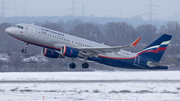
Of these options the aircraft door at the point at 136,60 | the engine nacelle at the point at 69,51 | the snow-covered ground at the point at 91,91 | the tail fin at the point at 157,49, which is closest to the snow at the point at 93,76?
the aircraft door at the point at 136,60

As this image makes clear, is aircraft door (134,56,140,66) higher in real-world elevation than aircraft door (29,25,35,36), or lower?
A: lower

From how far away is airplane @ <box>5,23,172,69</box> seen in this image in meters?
33.3

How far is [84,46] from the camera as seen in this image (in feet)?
117

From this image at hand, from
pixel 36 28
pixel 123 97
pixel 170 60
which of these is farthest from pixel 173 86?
pixel 170 60

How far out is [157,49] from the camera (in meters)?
40.6

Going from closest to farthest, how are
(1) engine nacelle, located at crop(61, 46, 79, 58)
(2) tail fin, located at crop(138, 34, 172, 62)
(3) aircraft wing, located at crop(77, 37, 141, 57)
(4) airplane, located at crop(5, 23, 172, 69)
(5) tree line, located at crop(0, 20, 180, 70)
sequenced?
1. (4) airplane, located at crop(5, 23, 172, 69)
2. (1) engine nacelle, located at crop(61, 46, 79, 58)
3. (3) aircraft wing, located at crop(77, 37, 141, 57)
4. (2) tail fin, located at crop(138, 34, 172, 62)
5. (5) tree line, located at crop(0, 20, 180, 70)

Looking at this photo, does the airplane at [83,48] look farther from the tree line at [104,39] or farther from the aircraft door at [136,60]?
the tree line at [104,39]

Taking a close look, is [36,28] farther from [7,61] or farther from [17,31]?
[7,61]

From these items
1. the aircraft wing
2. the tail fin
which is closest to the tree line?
the tail fin

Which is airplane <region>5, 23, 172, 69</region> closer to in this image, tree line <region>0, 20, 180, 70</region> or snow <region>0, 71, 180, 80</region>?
snow <region>0, 71, 180, 80</region>

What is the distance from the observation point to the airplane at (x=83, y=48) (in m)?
33.3

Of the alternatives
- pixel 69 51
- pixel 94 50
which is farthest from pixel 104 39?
pixel 69 51

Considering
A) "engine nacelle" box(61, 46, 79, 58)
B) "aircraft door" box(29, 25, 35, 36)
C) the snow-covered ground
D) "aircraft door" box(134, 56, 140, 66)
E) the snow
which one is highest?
"aircraft door" box(29, 25, 35, 36)

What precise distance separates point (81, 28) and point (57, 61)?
3234 centimetres
